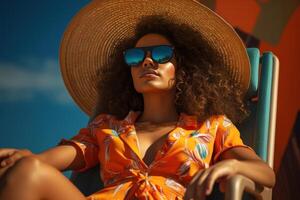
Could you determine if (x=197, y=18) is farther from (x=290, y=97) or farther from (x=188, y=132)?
(x=290, y=97)

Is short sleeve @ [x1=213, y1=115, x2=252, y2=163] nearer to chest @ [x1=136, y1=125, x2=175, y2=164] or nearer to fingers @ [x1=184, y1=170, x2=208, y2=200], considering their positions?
chest @ [x1=136, y1=125, x2=175, y2=164]

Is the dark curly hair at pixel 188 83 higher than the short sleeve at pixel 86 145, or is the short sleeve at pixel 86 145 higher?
the dark curly hair at pixel 188 83

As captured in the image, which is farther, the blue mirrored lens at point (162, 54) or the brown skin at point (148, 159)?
the blue mirrored lens at point (162, 54)

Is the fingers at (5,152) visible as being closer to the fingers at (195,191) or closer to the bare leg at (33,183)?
the bare leg at (33,183)

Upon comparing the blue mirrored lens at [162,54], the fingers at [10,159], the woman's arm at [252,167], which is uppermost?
the blue mirrored lens at [162,54]

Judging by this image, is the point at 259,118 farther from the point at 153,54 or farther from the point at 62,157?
the point at 62,157

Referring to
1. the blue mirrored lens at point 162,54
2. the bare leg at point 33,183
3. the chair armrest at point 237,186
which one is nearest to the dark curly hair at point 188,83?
the blue mirrored lens at point 162,54

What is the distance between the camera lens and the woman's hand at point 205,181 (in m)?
1.16

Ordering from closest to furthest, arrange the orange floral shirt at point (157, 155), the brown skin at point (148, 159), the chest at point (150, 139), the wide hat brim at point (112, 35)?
the brown skin at point (148, 159) → the orange floral shirt at point (157, 155) → the chest at point (150, 139) → the wide hat brim at point (112, 35)

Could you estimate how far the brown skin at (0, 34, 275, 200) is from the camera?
1271 millimetres

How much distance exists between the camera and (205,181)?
3.91ft

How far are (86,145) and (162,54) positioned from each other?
419mm

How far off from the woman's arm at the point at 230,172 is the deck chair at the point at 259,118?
7.6 inches

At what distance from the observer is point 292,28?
3398mm
